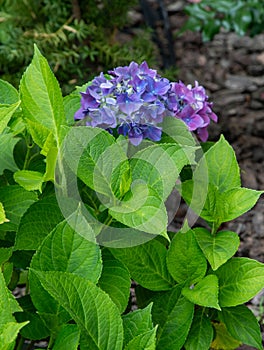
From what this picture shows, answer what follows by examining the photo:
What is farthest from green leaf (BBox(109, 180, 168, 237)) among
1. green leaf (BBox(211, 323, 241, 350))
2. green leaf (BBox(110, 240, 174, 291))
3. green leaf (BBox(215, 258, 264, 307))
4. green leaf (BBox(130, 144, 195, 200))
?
green leaf (BBox(211, 323, 241, 350))

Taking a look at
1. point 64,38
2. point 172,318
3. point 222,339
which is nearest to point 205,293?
point 172,318

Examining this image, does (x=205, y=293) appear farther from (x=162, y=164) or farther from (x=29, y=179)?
(x=29, y=179)

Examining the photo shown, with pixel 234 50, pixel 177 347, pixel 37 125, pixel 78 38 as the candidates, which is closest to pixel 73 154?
pixel 37 125

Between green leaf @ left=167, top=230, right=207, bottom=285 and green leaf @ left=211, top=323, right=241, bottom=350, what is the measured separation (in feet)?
1.03

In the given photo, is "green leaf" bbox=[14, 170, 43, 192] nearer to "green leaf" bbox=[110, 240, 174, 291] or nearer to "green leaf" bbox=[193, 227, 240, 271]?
"green leaf" bbox=[110, 240, 174, 291]

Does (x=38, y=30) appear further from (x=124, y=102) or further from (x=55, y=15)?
(x=124, y=102)

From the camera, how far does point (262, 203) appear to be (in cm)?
270

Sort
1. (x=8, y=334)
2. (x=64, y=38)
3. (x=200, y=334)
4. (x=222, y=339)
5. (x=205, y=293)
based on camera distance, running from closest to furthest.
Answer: (x=8, y=334)
(x=205, y=293)
(x=200, y=334)
(x=222, y=339)
(x=64, y=38)

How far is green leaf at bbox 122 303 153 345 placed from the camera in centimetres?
92

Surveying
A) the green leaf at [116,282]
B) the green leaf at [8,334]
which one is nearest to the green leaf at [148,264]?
the green leaf at [116,282]

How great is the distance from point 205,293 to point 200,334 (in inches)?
5.3

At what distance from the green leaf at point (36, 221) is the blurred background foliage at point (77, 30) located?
1.61 m

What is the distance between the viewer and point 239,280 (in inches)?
44.2

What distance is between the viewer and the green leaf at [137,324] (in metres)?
0.92
